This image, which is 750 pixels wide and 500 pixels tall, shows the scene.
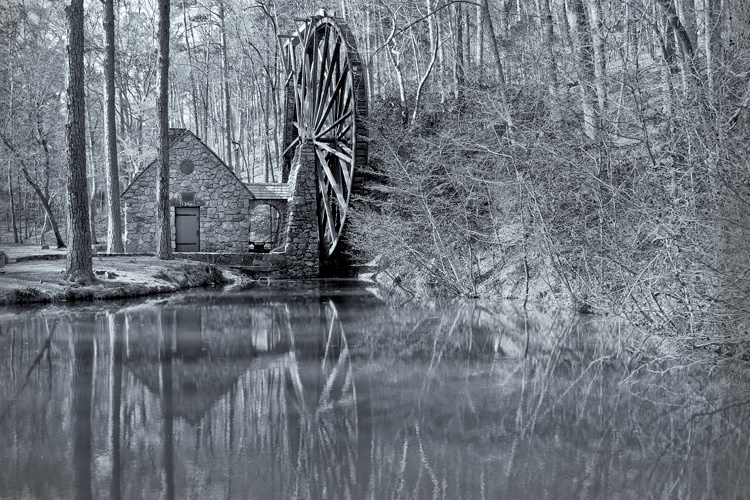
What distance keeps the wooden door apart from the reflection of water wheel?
413 centimetres

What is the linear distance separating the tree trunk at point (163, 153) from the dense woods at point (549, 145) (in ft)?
0.85

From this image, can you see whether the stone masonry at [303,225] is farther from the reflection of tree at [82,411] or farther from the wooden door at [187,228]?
the reflection of tree at [82,411]

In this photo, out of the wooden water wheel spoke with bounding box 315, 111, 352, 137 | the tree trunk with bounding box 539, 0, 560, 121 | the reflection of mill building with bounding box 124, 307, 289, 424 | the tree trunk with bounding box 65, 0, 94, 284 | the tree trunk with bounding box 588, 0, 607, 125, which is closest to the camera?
the reflection of mill building with bounding box 124, 307, 289, 424

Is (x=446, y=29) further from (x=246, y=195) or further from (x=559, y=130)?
(x=559, y=130)

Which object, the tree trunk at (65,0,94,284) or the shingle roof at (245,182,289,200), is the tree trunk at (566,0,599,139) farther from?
the shingle roof at (245,182,289,200)

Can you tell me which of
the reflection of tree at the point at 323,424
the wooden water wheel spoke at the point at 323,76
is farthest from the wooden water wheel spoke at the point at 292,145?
the reflection of tree at the point at 323,424

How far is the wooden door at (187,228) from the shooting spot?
24.2m

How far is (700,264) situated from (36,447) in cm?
475

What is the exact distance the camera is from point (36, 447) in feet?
14.4

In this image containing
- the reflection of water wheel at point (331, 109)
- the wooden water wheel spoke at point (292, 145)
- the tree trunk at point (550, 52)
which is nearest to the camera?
the tree trunk at point (550, 52)

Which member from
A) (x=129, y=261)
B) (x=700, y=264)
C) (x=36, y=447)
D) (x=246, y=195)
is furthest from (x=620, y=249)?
(x=246, y=195)

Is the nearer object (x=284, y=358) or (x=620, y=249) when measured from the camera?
(x=284, y=358)

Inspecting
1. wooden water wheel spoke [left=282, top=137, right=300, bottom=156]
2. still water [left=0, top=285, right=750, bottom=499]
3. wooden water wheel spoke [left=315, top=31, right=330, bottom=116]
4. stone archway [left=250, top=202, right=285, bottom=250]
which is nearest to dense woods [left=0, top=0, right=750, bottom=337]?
still water [left=0, top=285, right=750, bottom=499]

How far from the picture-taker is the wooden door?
24188 millimetres
